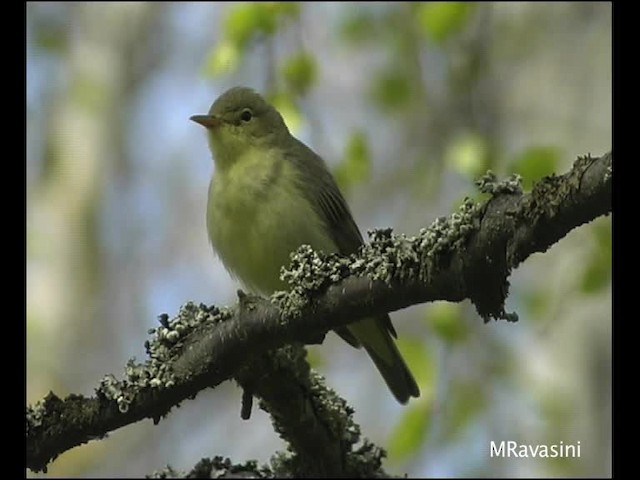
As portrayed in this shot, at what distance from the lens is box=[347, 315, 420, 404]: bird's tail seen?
4.06m

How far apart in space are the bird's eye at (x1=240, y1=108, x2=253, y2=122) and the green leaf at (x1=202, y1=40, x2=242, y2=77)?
7.4 inches

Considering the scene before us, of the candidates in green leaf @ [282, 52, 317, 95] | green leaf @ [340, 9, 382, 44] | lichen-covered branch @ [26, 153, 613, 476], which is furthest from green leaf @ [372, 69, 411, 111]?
lichen-covered branch @ [26, 153, 613, 476]

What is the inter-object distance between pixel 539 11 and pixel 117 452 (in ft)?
12.9

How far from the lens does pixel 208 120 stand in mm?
4258

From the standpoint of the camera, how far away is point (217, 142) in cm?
418

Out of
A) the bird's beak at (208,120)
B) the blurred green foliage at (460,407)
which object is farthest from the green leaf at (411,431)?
the bird's beak at (208,120)

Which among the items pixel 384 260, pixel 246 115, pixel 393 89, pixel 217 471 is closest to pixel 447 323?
pixel 246 115

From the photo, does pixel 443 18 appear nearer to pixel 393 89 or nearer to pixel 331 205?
pixel 393 89

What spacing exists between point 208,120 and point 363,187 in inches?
142

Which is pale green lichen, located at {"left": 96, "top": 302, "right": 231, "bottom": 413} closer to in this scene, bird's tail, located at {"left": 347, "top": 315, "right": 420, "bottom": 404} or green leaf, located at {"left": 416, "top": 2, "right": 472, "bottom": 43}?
bird's tail, located at {"left": 347, "top": 315, "right": 420, "bottom": 404}

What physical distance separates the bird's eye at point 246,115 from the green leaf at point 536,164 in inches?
46.0

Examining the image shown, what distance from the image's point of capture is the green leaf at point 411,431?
413 cm

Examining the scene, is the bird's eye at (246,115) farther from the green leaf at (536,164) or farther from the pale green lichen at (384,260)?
the pale green lichen at (384,260)

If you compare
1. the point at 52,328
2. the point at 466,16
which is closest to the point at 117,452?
the point at 52,328
